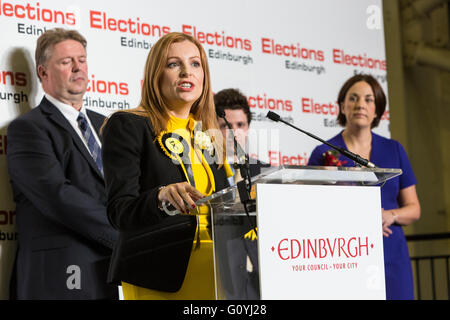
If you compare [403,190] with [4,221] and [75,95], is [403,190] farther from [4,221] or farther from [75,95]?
[4,221]

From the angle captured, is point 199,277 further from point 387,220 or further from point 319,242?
point 387,220

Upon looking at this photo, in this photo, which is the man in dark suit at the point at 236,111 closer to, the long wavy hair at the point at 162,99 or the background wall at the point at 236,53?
Result: the background wall at the point at 236,53

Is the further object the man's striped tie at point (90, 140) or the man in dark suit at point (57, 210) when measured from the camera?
the man's striped tie at point (90, 140)

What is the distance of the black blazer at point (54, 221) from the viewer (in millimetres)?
3309

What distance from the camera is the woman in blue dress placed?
372 centimetres

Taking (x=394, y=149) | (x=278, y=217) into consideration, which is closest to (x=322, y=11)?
(x=394, y=149)

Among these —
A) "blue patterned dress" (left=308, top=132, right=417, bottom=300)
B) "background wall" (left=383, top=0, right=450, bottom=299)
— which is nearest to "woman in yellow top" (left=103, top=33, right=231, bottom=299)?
"blue patterned dress" (left=308, top=132, right=417, bottom=300)

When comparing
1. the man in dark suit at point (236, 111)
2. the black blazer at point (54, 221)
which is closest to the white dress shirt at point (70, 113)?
the black blazer at point (54, 221)

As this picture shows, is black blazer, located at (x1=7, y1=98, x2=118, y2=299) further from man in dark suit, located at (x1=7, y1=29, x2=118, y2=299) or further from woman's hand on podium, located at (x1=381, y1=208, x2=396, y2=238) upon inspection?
woman's hand on podium, located at (x1=381, y1=208, x2=396, y2=238)

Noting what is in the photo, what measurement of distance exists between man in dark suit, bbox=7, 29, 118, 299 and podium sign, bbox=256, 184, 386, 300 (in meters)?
1.76

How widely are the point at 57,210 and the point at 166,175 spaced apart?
128 cm

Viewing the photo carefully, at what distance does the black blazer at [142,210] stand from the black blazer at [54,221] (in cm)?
117

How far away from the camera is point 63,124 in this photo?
3469 mm

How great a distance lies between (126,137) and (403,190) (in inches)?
85.5
